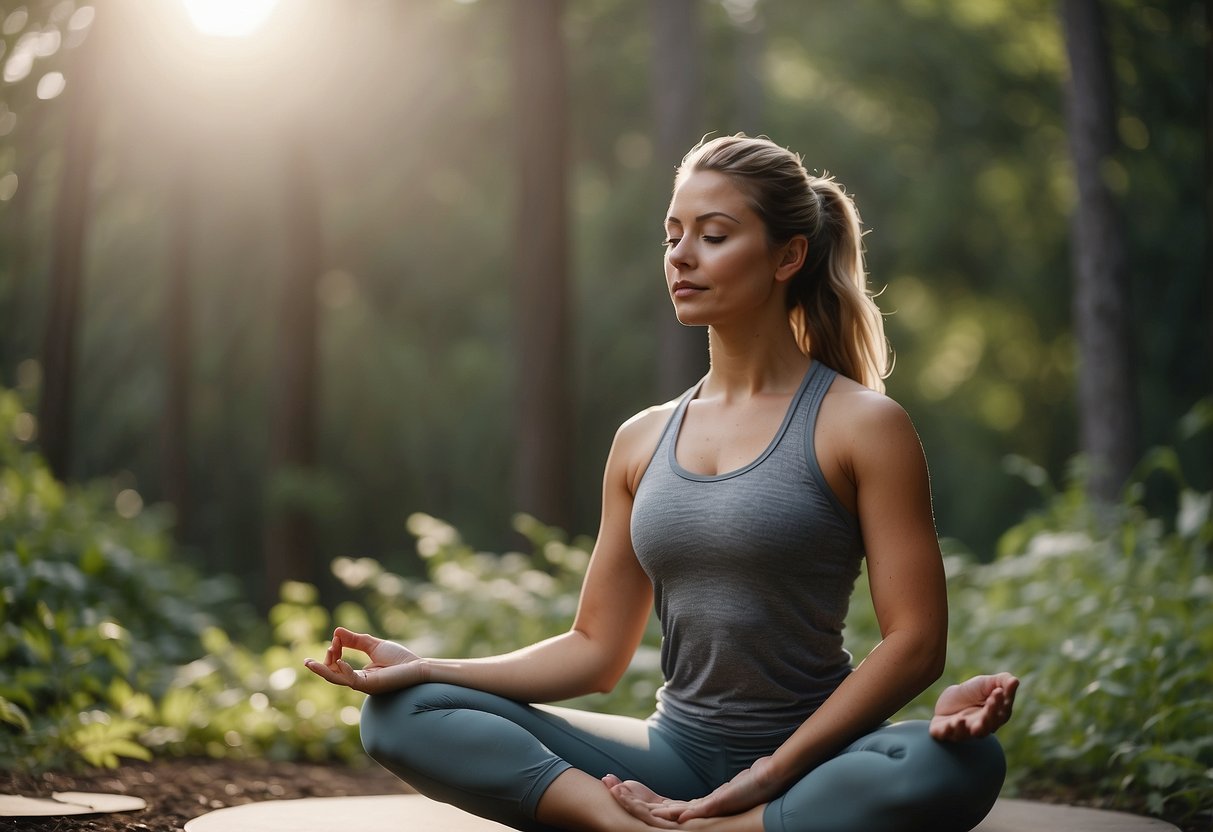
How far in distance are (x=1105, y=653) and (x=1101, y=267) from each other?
479cm

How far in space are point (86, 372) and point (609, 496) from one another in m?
14.8

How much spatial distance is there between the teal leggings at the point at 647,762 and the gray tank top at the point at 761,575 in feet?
0.38

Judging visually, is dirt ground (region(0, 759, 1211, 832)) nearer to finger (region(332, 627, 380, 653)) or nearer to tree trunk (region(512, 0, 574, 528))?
finger (region(332, 627, 380, 653))

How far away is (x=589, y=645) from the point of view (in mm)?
2871

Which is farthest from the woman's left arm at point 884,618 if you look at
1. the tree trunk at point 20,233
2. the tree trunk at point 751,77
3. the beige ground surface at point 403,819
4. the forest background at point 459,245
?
the tree trunk at point 751,77

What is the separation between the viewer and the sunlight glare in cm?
981

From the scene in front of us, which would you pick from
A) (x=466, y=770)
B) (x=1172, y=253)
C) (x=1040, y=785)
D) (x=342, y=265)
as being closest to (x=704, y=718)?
(x=466, y=770)

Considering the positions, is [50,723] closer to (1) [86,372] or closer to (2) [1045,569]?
(2) [1045,569]

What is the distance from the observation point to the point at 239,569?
685 inches

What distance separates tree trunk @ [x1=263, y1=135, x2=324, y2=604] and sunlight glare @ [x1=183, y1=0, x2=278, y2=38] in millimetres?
978

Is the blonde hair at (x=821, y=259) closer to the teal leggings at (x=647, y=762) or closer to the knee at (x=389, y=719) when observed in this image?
the teal leggings at (x=647, y=762)

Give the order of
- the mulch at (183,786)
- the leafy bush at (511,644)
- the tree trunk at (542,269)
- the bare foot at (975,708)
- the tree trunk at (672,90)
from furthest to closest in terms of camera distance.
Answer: the tree trunk at (672,90)
the tree trunk at (542,269)
the leafy bush at (511,644)
the mulch at (183,786)
the bare foot at (975,708)

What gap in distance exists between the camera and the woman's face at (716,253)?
2703mm

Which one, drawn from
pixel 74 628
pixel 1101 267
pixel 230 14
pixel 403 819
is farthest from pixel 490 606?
pixel 230 14
